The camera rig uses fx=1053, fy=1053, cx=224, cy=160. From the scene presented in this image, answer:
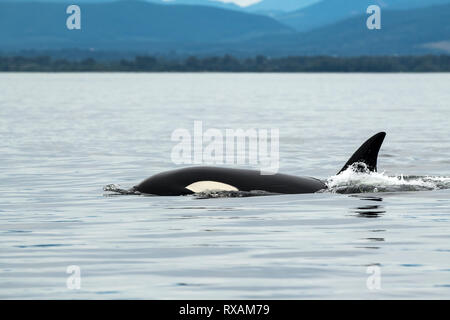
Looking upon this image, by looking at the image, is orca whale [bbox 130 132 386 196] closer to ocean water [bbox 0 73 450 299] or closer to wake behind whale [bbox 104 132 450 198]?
wake behind whale [bbox 104 132 450 198]

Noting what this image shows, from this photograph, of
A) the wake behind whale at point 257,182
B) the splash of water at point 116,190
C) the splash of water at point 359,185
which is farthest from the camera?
the splash of water at point 116,190

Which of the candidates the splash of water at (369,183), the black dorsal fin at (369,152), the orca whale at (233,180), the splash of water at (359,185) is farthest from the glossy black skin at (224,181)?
the black dorsal fin at (369,152)

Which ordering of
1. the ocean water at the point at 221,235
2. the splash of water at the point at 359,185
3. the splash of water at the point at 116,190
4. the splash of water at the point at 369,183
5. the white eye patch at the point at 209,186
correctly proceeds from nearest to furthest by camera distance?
the ocean water at the point at 221,235
the white eye patch at the point at 209,186
the splash of water at the point at 359,185
the splash of water at the point at 369,183
the splash of water at the point at 116,190

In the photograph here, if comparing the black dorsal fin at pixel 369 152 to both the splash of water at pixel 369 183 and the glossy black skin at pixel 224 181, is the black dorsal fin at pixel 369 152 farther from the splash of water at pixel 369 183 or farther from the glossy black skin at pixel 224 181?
the glossy black skin at pixel 224 181

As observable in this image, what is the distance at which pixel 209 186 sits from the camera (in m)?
16.3

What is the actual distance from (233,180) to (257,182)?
62cm

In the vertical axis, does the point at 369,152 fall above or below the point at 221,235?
above

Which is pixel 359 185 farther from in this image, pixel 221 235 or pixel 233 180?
pixel 221 235

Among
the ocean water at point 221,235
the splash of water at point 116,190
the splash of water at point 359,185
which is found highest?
the splash of water at point 359,185

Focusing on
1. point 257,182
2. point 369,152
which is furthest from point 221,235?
point 369,152

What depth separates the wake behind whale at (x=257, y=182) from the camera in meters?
16.4

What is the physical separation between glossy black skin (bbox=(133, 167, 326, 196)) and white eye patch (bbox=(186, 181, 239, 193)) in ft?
0.16

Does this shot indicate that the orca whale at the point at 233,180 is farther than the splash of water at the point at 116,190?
No

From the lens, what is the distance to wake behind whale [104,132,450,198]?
16.4 m
